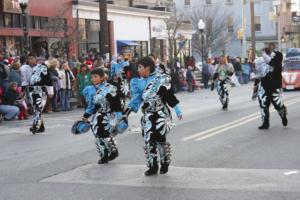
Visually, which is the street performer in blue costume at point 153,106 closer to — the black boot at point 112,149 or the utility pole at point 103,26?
the black boot at point 112,149

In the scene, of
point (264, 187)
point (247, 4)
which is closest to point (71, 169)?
point (264, 187)

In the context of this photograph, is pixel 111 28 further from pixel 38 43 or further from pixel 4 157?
pixel 4 157

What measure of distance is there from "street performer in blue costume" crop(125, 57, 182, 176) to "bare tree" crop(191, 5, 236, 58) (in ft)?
164

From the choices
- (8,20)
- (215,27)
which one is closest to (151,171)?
(8,20)

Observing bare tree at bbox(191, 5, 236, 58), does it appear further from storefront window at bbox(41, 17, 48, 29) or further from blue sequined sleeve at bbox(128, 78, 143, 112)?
blue sequined sleeve at bbox(128, 78, 143, 112)

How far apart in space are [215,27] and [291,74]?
120 feet

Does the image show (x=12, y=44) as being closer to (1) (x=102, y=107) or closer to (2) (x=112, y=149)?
(2) (x=112, y=149)

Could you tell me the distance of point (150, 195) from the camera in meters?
7.35

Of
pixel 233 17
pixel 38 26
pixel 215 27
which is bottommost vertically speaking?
pixel 38 26

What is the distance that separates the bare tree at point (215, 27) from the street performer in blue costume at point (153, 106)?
1963 inches

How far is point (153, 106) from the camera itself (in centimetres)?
846

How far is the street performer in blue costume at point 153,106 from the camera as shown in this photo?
8.41m

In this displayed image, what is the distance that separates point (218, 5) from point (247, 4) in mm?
5728

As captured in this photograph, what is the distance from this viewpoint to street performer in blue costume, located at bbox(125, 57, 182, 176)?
27.6 feet
